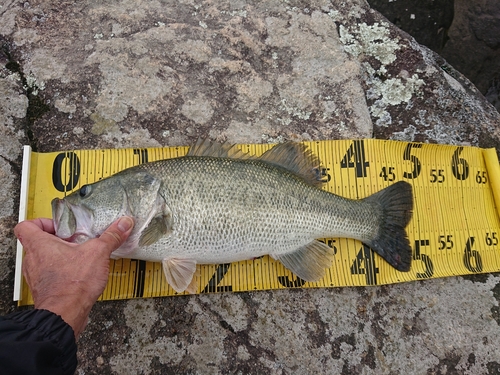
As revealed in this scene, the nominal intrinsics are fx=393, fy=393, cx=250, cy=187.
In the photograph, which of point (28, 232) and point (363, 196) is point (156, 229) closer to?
point (28, 232)

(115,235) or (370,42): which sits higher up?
(370,42)

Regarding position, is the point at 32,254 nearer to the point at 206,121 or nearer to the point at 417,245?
the point at 206,121

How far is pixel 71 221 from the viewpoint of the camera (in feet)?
8.25

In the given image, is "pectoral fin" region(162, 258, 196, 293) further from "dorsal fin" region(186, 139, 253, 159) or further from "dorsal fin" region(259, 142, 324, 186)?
"dorsal fin" region(259, 142, 324, 186)

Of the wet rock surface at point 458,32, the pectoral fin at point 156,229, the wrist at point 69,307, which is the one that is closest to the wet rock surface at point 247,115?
the pectoral fin at point 156,229

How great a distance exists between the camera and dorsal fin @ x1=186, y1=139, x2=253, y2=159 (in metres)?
2.91

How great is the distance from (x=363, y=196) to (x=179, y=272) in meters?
1.56

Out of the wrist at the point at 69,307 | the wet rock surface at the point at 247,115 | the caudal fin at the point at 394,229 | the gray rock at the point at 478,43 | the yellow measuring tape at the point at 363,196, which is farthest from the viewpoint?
the gray rock at the point at 478,43

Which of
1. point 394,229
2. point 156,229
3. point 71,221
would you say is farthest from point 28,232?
point 394,229

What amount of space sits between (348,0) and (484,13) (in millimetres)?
2013

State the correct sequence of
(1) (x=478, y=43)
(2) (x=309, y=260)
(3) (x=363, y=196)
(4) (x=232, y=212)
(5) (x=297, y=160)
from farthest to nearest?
(1) (x=478, y=43) → (3) (x=363, y=196) → (5) (x=297, y=160) → (2) (x=309, y=260) → (4) (x=232, y=212)

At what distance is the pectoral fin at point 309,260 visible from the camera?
2875mm

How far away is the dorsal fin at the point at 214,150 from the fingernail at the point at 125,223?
0.70 m

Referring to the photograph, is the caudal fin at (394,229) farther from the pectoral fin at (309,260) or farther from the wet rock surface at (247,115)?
the pectoral fin at (309,260)
